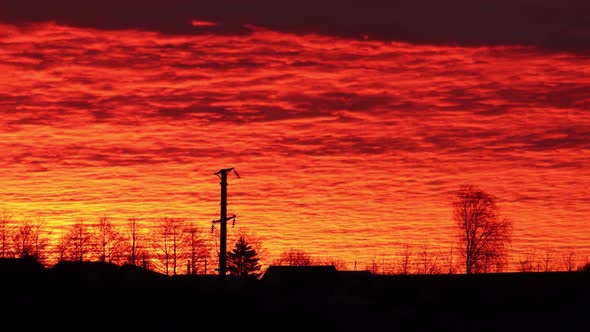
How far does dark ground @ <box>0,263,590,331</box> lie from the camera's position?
48.9 meters

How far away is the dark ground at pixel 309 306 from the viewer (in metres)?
48.9

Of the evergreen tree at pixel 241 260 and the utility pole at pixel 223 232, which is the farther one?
the evergreen tree at pixel 241 260

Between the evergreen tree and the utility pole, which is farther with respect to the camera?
the evergreen tree

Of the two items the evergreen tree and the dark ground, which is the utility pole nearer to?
the dark ground

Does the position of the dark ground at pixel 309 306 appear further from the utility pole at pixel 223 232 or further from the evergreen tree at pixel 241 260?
the evergreen tree at pixel 241 260

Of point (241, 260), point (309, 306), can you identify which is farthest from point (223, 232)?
point (241, 260)

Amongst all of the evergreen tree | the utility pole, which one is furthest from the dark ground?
the evergreen tree

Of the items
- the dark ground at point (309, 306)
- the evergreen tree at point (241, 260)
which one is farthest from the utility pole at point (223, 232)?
the evergreen tree at point (241, 260)

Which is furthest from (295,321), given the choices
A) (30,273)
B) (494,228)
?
(494,228)

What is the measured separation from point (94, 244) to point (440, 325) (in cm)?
8932

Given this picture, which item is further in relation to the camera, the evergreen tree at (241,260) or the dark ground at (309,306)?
the evergreen tree at (241,260)

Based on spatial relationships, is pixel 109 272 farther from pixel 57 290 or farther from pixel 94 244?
pixel 94 244

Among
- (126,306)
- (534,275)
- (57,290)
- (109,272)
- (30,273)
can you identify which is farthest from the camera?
(109,272)

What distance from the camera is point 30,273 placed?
203 feet
